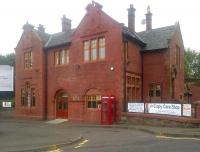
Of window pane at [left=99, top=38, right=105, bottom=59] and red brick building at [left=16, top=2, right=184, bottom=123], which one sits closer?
red brick building at [left=16, top=2, right=184, bottom=123]

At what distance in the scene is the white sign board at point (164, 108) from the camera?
1077 inches

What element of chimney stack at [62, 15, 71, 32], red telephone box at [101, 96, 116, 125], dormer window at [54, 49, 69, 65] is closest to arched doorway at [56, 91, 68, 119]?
dormer window at [54, 49, 69, 65]

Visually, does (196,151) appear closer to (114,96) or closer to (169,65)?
(114,96)

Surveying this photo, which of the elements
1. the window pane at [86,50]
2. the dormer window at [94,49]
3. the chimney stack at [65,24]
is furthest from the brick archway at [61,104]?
the chimney stack at [65,24]

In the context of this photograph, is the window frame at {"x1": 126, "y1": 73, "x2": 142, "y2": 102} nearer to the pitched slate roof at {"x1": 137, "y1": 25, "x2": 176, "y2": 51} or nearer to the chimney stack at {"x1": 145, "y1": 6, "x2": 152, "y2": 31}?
the pitched slate roof at {"x1": 137, "y1": 25, "x2": 176, "y2": 51}

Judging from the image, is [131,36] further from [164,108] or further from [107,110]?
[164,108]

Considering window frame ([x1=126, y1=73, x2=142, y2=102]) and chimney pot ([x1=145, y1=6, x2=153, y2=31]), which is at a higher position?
chimney pot ([x1=145, y1=6, x2=153, y2=31])

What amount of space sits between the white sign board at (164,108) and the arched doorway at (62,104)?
32.8 ft

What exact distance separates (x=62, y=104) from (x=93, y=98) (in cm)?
455

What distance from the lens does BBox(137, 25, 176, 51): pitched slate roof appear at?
113ft

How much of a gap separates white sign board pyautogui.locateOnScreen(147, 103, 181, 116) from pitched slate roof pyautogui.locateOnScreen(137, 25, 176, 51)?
675cm

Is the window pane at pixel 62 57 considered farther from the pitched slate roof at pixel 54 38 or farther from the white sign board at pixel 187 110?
the white sign board at pixel 187 110

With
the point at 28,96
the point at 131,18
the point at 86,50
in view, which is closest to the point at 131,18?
the point at 131,18

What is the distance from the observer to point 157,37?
35.8 m
